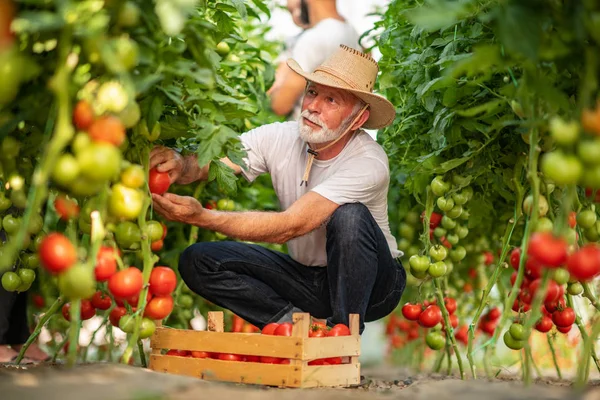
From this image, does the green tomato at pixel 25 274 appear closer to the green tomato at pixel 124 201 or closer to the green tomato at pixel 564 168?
the green tomato at pixel 124 201

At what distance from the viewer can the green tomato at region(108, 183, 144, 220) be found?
1878 mm

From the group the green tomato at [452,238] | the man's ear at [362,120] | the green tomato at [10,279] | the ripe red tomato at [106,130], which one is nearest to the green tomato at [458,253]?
the green tomato at [452,238]

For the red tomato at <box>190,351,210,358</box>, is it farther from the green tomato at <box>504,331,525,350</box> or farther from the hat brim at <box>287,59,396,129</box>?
the hat brim at <box>287,59,396,129</box>

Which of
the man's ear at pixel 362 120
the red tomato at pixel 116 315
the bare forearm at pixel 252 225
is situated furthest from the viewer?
the man's ear at pixel 362 120

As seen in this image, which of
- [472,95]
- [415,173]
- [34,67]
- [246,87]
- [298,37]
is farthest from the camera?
[298,37]

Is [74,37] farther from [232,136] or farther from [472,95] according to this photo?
[472,95]

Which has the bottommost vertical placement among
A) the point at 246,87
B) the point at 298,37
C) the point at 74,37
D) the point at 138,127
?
the point at 138,127

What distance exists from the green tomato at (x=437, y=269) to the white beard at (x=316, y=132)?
2.19 ft

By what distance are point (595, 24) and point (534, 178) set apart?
1.82 feet

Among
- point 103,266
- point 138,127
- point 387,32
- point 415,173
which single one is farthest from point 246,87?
point 103,266

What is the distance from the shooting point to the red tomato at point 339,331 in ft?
8.17

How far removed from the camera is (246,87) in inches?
138

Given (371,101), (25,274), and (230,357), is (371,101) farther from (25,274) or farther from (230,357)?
(25,274)

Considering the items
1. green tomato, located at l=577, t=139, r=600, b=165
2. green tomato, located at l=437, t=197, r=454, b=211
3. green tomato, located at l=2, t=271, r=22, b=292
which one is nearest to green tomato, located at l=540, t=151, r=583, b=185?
green tomato, located at l=577, t=139, r=600, b=165
